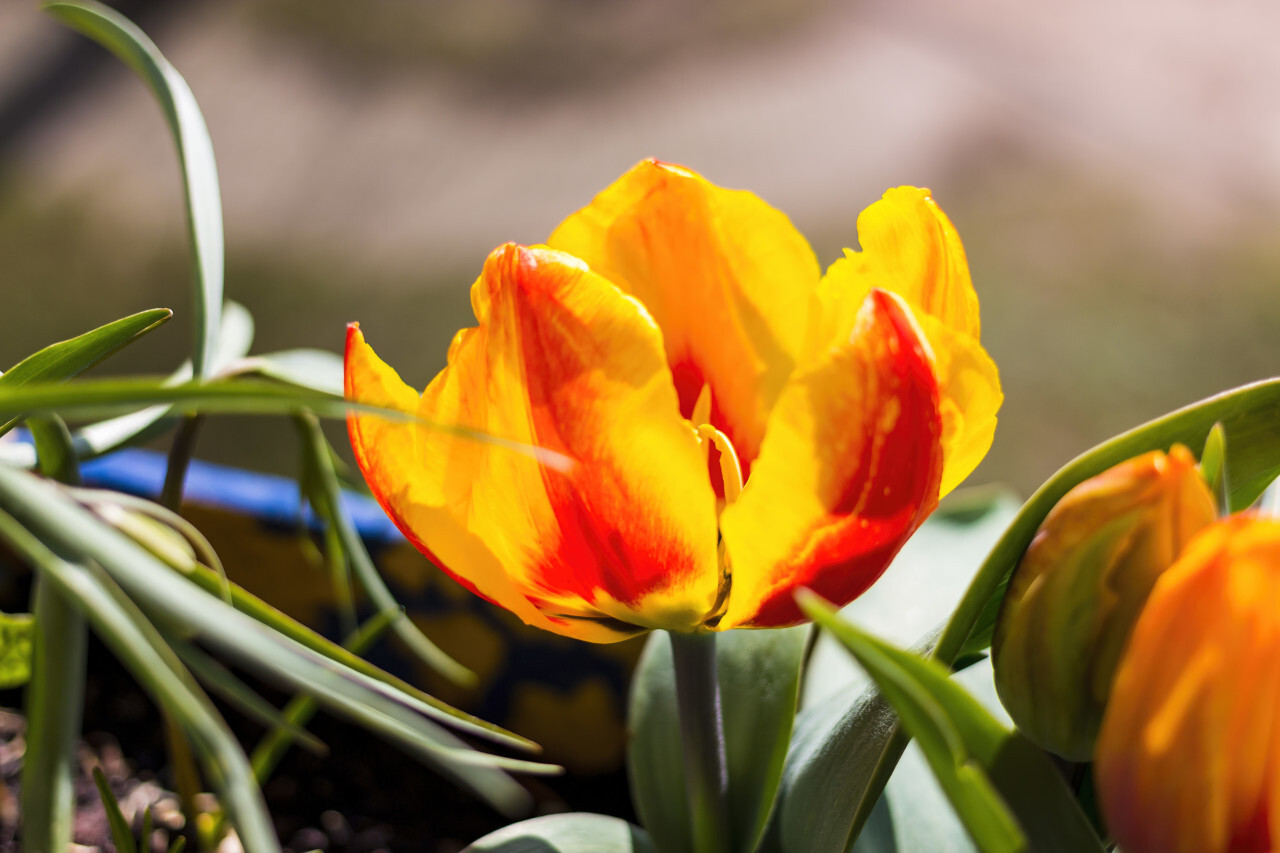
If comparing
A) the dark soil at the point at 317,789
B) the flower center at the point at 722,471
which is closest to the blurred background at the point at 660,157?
the dark soil at the point at 317,789

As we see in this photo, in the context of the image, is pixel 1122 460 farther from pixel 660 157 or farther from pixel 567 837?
pixel 660 157

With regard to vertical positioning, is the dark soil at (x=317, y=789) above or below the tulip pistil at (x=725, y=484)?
below

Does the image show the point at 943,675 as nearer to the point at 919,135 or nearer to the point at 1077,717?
the point at 1077,717

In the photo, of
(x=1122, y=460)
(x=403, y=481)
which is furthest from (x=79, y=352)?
(x=1122, y=460)

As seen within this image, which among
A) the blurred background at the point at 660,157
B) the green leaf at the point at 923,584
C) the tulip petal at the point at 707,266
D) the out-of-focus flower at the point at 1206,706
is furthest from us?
the blurred background at the point at 660,157

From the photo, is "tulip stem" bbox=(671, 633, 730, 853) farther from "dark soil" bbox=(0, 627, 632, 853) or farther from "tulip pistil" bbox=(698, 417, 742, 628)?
"dark soil" bbox=(0, 627, 632, 853)

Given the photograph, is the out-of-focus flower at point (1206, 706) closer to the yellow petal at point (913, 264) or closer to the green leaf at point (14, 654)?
the yellow petal at point (913, 264)

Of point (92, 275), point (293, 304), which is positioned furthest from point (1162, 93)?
point (92, 275)
